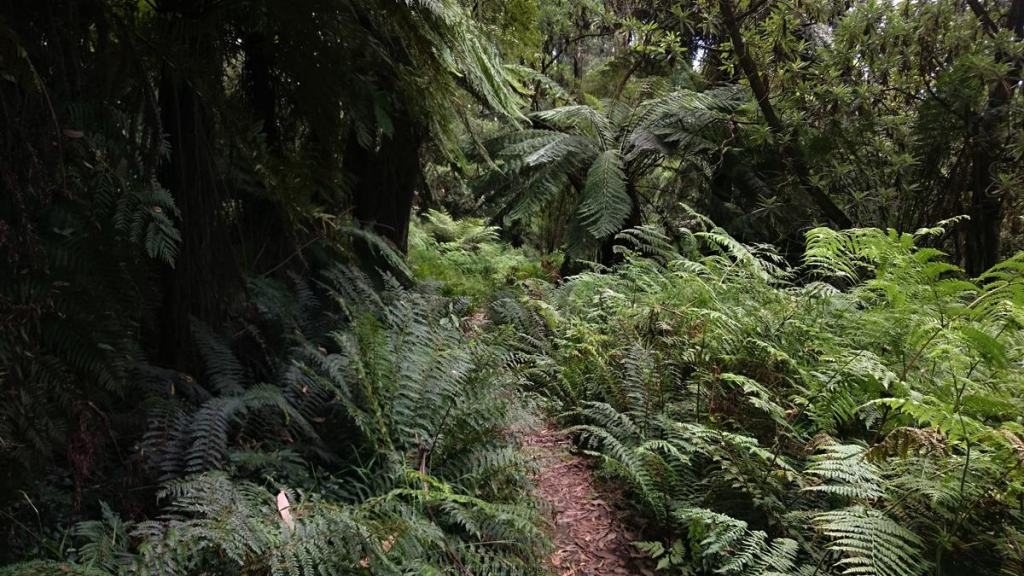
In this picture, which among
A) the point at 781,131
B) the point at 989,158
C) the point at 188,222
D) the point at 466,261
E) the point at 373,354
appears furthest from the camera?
the point at 466,261

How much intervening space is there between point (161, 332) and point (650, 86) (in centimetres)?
591

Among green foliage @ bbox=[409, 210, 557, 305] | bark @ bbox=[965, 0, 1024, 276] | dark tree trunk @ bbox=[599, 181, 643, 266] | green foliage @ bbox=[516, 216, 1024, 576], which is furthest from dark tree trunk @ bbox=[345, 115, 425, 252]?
bark @ bbox=[965, 0, 1024, 276]

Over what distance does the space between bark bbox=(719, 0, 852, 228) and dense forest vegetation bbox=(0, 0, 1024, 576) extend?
1033 mm

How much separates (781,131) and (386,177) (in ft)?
12.6

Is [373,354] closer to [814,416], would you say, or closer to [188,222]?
[188,222]

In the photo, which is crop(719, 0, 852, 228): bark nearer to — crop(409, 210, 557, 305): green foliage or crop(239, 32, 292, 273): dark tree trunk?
crop(409, 210, 557, 305): green foliage

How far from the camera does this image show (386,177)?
3.87 meters

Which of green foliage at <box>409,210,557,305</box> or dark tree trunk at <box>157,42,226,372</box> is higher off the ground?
dark tree trunk at <box>157,42,226,372</box>

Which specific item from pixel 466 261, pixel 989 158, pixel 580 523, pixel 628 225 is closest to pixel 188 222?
pixel 580 523

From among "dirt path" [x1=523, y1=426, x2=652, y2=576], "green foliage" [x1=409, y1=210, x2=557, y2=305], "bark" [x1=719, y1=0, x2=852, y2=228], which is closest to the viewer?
"dirt path" [x1=523, y1=426, x2=652, y2=576]

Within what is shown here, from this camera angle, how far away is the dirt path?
244 centimetres

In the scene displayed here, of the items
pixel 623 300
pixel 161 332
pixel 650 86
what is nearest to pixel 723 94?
pixel 650 86

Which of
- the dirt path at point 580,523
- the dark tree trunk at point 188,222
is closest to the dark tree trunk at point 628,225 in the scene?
the dirt path at point 580,523

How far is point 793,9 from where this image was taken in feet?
17.6
